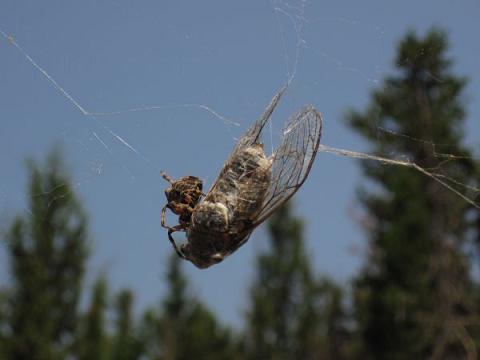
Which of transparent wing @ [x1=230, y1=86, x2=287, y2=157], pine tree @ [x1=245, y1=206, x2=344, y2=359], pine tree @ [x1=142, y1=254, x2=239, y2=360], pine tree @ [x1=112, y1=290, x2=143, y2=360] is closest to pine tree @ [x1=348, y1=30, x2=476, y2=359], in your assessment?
pine tree @ [x1=245, y1=206, x2=344, y2=359]

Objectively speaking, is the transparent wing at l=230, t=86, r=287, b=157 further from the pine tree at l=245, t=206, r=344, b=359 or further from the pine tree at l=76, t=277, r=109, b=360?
the pine tree at l=245, t=206, r=344, b=359

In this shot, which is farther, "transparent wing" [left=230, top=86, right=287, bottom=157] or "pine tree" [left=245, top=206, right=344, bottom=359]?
"pine tree" [left=245, top=206, right=344, bottom=359]

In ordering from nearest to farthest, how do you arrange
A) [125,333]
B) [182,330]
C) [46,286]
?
[46,286] → [125,333] → [182,330]

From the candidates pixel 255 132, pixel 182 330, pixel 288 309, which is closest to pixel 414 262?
pixel 288 309

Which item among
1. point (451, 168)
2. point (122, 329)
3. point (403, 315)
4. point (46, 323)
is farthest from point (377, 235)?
point (451, 168)

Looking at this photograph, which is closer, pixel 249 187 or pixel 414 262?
pixel 249 187

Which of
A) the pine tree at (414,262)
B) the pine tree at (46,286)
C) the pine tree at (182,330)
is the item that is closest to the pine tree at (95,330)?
the pine tree at (46,286)

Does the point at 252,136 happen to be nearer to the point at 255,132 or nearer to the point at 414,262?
the point at 255,132
